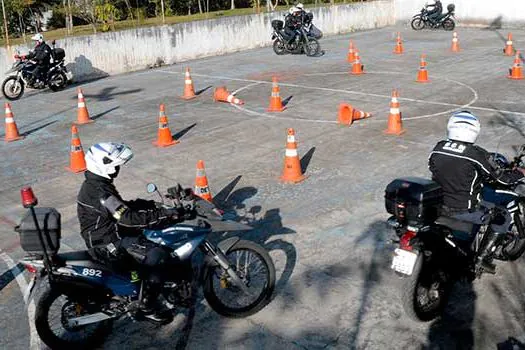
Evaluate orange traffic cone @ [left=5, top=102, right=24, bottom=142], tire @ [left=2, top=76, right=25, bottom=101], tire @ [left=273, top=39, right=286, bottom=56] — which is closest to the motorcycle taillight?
orange traffic cone @ [left=5, top=102, right=24, bottom=142]

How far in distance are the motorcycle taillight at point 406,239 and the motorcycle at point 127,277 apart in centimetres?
122

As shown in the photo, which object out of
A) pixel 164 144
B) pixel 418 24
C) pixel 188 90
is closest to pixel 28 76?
pixel 188 90

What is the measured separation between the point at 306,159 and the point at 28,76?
10.3 m

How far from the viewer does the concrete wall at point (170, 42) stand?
1920 cm

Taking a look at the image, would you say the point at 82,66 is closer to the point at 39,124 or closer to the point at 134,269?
the point at 39,124

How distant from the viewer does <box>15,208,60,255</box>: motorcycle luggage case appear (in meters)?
4.45

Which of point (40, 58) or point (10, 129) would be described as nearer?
point (10, 129)

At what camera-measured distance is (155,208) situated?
508cm

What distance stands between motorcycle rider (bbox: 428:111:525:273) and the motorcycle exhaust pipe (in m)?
3.14

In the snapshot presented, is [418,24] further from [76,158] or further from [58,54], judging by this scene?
[76,158]

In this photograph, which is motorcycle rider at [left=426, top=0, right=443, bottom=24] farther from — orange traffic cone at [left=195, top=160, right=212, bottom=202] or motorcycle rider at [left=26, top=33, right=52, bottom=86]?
orange traffic cone at [left=195, top=160, right=212, bottom=202]

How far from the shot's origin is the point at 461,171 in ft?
16.9

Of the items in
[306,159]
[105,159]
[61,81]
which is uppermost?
[105,159]

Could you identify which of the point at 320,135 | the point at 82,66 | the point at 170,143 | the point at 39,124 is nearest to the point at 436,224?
the point at 320,135
